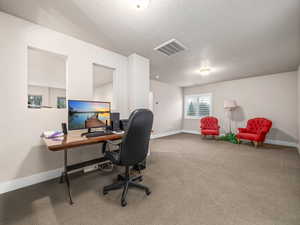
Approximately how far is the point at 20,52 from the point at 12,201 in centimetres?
209

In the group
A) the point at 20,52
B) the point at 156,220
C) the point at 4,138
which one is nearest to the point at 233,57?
the point at 156,220

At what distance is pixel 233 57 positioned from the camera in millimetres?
3166

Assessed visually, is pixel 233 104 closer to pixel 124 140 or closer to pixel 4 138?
pixel 124 140

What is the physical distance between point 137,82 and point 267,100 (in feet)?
16.5

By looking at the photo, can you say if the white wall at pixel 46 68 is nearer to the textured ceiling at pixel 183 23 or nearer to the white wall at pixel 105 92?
the textured ceiling at pixel 183 23

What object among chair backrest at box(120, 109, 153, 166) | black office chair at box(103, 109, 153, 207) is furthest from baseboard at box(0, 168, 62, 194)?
chair backrest at box(120, 109, 153, 166)

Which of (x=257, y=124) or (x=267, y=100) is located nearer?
(x=257, y=124)

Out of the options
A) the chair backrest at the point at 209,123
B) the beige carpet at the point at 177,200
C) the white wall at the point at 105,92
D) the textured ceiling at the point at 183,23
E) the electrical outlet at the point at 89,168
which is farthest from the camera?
the white wall at the point at 105,92

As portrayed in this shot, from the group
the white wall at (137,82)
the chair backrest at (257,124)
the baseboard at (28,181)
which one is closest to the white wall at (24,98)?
the baseboard at (28,181)

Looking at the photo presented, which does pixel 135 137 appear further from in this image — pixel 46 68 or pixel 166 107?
pixel 166 107

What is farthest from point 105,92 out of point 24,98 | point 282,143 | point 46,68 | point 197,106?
point 282,143

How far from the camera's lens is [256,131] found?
4.42 m

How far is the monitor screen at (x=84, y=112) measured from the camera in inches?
74.7

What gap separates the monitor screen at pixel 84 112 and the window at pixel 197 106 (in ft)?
17.8
